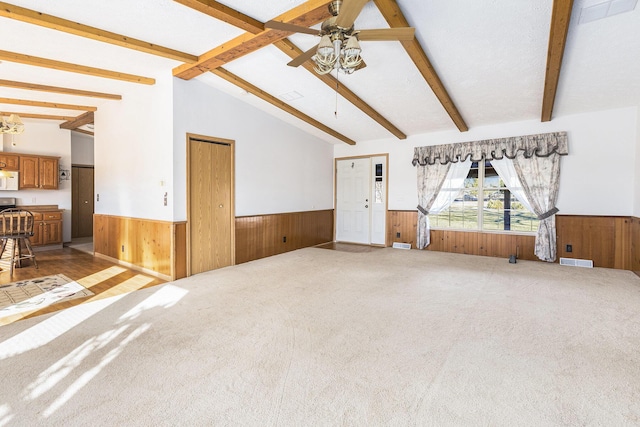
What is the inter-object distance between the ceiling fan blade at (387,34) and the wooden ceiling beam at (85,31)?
2.36m

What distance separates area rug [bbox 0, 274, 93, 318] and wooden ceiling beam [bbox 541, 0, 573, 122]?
5652 mm

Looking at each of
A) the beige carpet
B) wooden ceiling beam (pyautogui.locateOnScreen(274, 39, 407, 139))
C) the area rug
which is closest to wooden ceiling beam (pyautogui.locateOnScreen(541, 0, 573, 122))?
wooden ceiling beam (pyautogui.locateOnScreen(274, 39, 407, 139))

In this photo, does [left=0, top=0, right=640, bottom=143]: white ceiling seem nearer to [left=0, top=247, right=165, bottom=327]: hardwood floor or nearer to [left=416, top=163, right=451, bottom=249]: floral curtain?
[left=416, top=163, right=451, bottom=249]: floral curtain

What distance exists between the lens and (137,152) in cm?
506

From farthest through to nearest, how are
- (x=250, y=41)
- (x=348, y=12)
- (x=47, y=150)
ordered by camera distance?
(x=47, y=150)
(x=250, y=41)
(x=348, y=12)

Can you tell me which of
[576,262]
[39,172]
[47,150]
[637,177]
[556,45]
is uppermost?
[556,45]

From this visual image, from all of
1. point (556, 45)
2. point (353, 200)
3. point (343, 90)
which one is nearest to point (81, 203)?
point (353, 200)

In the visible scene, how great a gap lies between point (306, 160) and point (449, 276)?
383 cm

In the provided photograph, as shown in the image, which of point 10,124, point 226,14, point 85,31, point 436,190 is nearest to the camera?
point 226,14

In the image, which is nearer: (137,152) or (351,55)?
(351,55)

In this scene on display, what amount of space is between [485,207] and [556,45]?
3.44 meters

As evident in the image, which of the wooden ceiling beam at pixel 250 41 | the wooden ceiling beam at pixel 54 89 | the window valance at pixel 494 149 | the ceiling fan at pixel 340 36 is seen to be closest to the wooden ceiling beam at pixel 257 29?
the wooden ceiling beam at pixel 250 41

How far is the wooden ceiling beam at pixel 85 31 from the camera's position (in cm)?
276

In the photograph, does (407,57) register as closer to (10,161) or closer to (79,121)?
(79,121)
